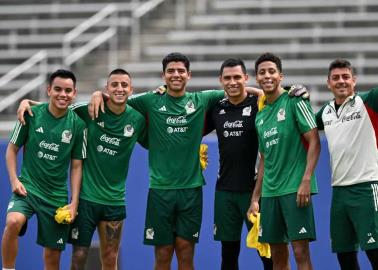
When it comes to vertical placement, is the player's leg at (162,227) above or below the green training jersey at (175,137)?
below

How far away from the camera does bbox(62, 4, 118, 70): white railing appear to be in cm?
1416

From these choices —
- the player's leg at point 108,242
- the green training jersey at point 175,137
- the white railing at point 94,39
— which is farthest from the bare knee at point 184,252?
the white railing at point 94,39

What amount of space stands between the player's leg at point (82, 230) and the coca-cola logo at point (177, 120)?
41.2 inches

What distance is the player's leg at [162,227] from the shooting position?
791 centimetres

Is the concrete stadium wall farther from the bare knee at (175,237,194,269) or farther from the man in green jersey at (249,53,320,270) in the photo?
the man in green jersey at (249,53,320,270)

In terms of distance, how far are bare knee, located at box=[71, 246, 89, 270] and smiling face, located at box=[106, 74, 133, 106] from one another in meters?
1.43

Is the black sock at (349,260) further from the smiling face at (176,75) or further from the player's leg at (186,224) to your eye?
the smiling face at (176,75)

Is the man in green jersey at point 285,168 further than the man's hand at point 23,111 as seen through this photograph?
No

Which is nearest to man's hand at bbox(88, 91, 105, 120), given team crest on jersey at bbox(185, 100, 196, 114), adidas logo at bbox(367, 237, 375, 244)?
team crest on jersey at bbox(185, 100, 196, 114)

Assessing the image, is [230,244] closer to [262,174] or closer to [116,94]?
[262,174]

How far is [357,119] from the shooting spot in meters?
7.38

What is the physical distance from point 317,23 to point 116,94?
7.10 m

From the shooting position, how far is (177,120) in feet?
26.3

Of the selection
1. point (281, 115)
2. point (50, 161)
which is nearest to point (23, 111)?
point (50, 161)
